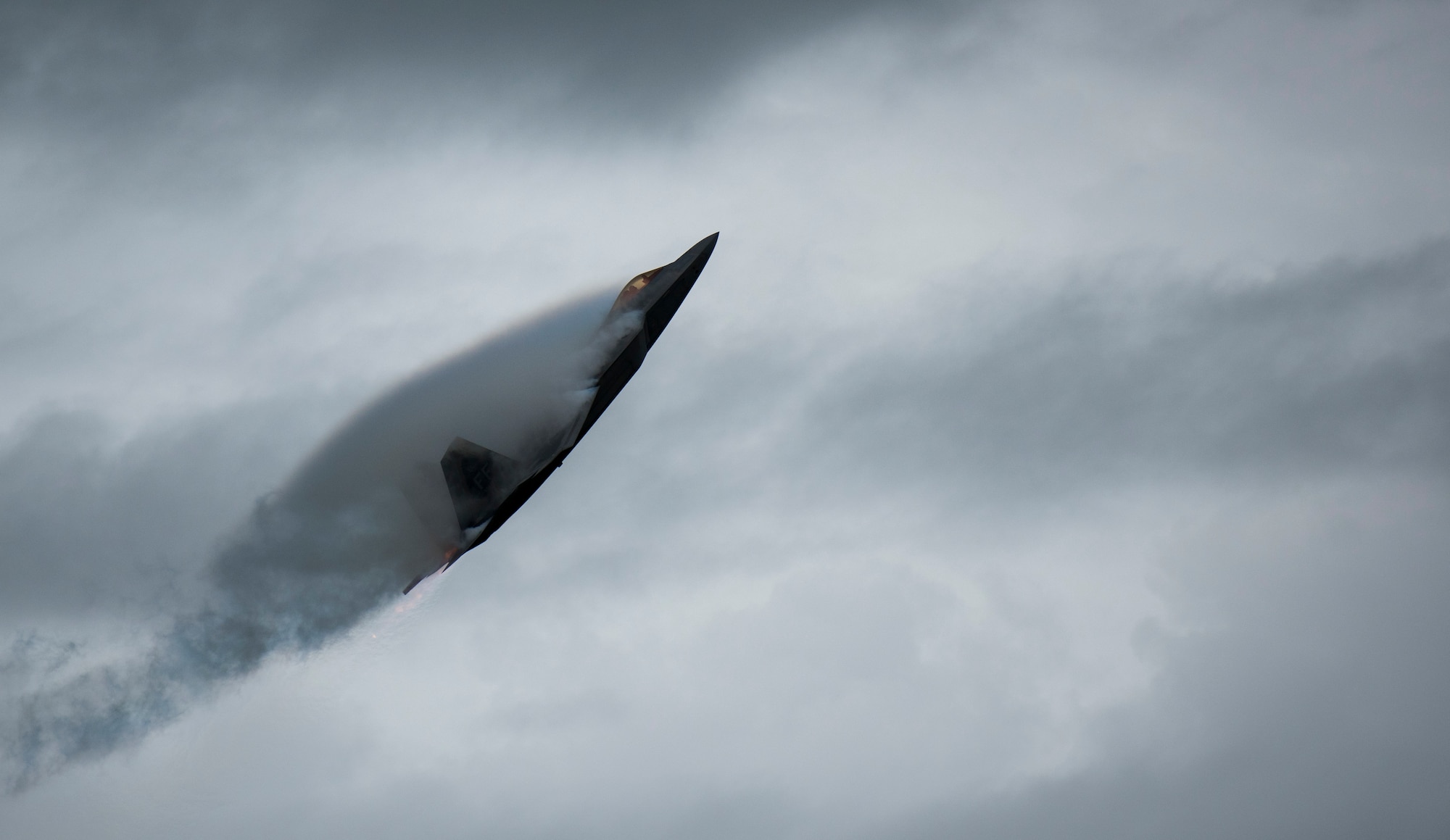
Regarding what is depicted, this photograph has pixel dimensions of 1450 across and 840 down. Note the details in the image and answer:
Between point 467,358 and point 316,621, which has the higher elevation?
point 467,358

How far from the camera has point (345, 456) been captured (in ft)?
258

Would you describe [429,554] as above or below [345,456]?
below

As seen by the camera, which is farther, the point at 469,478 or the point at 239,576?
the point at 239,576

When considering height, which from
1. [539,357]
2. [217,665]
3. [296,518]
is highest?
[539,357]

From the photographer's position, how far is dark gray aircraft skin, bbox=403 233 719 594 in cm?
7194

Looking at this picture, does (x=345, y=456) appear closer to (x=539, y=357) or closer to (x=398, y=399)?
(x=398, y=399)

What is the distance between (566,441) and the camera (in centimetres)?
7356

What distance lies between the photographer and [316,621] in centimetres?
7712

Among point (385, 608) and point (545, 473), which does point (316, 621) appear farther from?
point (545, 473)

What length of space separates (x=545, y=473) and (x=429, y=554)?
772 cm

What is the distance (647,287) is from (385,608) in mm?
23311

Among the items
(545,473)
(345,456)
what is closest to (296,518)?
(345,456)

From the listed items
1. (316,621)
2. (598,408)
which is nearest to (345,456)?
(316,621)

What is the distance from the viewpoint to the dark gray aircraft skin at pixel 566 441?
71.9 m
